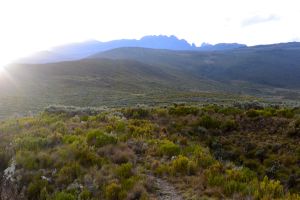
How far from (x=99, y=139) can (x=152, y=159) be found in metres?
2.33

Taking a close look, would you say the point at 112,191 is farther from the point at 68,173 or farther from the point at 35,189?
the point at 35,189

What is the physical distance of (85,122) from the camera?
611 inches

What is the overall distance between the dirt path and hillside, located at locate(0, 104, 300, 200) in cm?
2

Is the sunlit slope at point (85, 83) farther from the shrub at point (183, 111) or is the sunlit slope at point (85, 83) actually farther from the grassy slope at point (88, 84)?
the shrub at point (183, 111)

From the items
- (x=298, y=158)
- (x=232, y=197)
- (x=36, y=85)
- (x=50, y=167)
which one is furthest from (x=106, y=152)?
(x=36, y=85)

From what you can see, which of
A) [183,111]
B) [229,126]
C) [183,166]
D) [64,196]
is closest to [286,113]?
[229,126]

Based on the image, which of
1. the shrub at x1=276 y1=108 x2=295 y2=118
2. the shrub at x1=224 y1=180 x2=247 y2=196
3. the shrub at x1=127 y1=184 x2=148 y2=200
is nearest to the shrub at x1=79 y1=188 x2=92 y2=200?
the shrub at x1=127 y1=184 x2=148 y2=200

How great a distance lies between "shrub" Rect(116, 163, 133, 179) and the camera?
30.3 ft

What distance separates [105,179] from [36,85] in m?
82.8

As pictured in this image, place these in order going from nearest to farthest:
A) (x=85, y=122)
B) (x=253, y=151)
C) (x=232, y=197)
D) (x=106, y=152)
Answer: (x=232, y=197)
(x=106, y=152)
(x=253, y=151)
(x=85, y=122)

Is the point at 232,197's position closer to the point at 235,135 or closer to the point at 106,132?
the point at 106,132

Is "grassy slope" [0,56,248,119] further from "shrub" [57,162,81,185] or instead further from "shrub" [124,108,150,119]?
"shrub" [57,162,81,185]

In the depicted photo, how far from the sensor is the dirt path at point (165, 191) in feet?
26.5

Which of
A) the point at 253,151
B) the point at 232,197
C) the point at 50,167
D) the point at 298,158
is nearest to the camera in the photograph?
the point at 232,197
